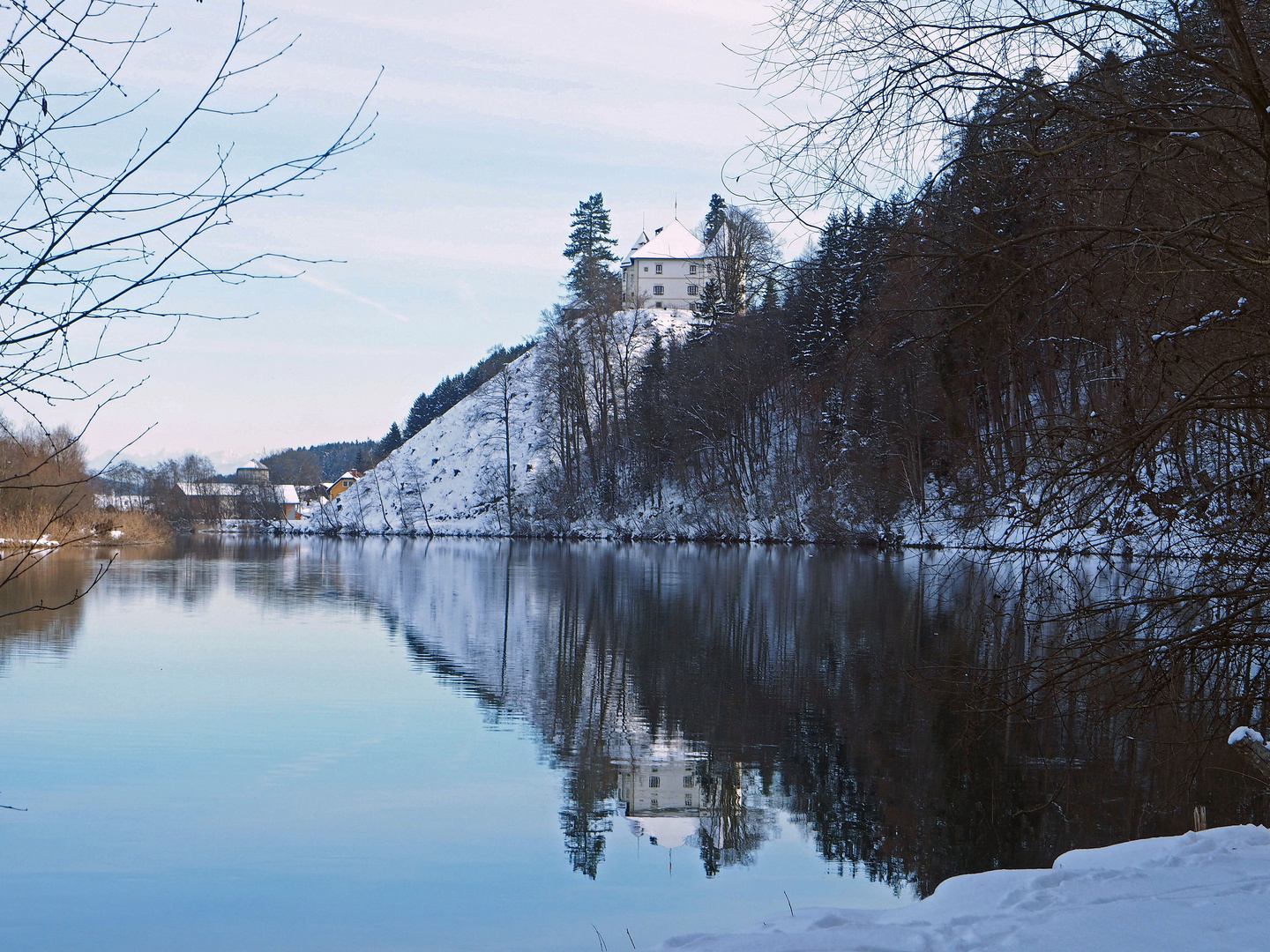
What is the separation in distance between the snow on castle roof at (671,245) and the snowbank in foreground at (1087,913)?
104 metres

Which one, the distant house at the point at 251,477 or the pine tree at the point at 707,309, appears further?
the distant house at the point at 251,477

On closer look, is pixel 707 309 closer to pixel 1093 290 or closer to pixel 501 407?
pixel 501 407

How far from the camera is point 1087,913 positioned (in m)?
5.08

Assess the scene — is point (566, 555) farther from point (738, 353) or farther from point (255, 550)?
point (255, 550)

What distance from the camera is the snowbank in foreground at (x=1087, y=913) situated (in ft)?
15.3

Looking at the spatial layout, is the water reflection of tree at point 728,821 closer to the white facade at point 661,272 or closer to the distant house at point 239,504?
the white facade at point 661,272

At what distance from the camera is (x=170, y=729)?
13.4 meters

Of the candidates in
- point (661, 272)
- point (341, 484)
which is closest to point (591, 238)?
point (661, 272)

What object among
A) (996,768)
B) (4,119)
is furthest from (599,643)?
(4,119)

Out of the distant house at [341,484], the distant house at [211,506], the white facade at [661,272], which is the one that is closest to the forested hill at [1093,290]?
the white facade at [661,272]

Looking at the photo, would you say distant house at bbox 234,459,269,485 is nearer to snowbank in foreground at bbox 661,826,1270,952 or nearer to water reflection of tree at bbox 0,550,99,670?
water reflection of tree at bbox 0,550,99,670

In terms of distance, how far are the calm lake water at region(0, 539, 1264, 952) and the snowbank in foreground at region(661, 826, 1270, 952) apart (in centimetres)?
149

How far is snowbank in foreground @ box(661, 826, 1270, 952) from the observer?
4672 mm

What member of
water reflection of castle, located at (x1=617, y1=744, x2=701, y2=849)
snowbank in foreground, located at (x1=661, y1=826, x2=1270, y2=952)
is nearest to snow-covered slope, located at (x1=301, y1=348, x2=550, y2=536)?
water reflection of castle, located at (x1=617, y1=744, x2=701, y2=849)
